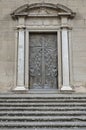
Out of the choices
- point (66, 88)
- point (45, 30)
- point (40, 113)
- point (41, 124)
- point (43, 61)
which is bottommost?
point (41, 124)

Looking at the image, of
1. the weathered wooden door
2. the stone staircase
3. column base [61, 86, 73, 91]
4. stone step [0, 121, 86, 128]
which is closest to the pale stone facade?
column base [61, 86, 73, 91]

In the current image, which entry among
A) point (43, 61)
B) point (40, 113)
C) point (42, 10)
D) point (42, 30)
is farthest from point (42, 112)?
point (42, 10)

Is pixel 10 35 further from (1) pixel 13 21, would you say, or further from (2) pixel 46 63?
(2) pixel 46 63

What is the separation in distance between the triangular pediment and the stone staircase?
3.91 metres

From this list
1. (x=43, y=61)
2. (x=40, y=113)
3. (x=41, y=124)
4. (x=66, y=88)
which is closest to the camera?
(x=41, y=124)

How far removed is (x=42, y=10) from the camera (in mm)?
10539

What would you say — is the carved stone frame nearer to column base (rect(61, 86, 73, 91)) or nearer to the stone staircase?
column base (rect(61, 86, 73, 91))

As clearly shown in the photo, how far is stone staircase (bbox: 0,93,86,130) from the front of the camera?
20.8 feet

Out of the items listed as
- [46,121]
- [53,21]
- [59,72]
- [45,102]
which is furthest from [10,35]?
[46,121]

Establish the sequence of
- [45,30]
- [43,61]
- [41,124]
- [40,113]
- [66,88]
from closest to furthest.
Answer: [41,124] < [40,113] < [66,88] < [45,30] < [43,61]

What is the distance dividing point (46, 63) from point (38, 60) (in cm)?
37

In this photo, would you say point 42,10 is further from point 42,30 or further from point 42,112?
point 42,112

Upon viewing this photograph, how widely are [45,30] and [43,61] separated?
1347 mm

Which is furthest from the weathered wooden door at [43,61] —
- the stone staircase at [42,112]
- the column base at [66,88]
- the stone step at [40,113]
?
the stone step at [40,113]
